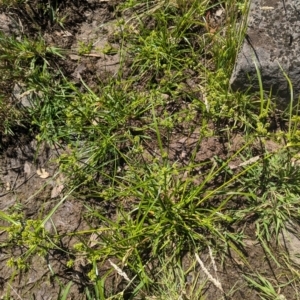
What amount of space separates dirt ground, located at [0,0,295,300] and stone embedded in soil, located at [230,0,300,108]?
443 mm

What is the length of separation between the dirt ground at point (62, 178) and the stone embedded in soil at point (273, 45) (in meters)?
0.44

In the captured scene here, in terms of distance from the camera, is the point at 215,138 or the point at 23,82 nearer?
the point at 215,138

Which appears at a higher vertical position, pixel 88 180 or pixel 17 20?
pixel 17 20

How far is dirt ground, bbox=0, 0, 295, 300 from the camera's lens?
8.63 ft

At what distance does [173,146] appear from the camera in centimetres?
290

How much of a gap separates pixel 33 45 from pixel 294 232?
81.9 inches

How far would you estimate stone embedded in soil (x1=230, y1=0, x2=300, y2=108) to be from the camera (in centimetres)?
255

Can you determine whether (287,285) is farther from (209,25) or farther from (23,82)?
(23,82)

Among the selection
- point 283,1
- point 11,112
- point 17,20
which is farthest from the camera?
point 17,20

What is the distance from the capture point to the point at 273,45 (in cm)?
258

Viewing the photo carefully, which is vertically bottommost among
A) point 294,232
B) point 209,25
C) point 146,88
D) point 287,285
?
point 287,285

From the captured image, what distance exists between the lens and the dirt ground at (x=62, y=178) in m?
2.63

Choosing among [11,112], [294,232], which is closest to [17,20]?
[11,112]

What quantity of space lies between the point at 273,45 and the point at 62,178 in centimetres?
152
